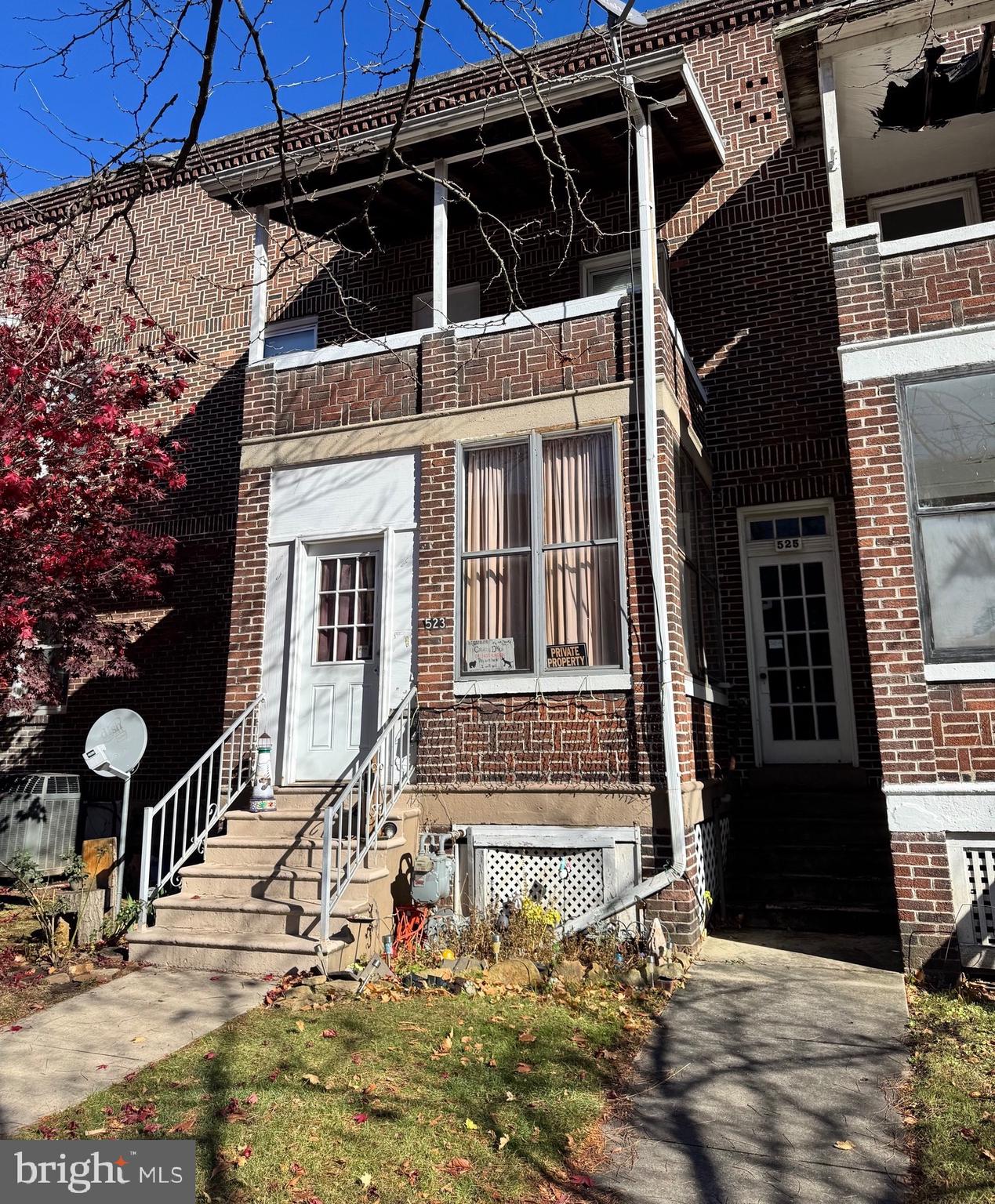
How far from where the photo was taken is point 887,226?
10086 mm

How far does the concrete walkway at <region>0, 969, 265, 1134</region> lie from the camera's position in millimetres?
4484

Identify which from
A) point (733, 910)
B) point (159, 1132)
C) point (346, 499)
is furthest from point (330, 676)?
point (159, 1132)

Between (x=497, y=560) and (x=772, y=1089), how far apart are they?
4.94m

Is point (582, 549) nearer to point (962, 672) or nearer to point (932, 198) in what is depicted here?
point (962, 672)

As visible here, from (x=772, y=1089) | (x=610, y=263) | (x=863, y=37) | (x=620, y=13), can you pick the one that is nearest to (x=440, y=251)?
(x=610, y=263)

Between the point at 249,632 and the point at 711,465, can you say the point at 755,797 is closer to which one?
the point at 711,465

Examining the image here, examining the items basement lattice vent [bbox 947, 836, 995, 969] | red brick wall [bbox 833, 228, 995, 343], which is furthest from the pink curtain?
basement lattice vent [bbox 947, 836, 995, 969]

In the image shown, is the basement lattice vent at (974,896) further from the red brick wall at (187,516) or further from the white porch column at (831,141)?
the red brick wall at (187,516)

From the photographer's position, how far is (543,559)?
821cm

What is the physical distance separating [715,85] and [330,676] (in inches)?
349

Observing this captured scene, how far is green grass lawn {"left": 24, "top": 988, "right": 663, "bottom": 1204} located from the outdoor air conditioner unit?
6434 mm

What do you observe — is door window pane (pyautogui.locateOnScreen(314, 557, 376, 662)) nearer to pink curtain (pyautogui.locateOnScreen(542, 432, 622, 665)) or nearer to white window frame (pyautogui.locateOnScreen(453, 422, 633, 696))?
white window frame (pyautogui.locateOnScreen(453, 422, 633, 696))

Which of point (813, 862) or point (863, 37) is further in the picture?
point (813, 862)

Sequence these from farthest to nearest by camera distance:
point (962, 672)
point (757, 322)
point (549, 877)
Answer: point (757, 322) → point (549, 877) → point (962, 672)
